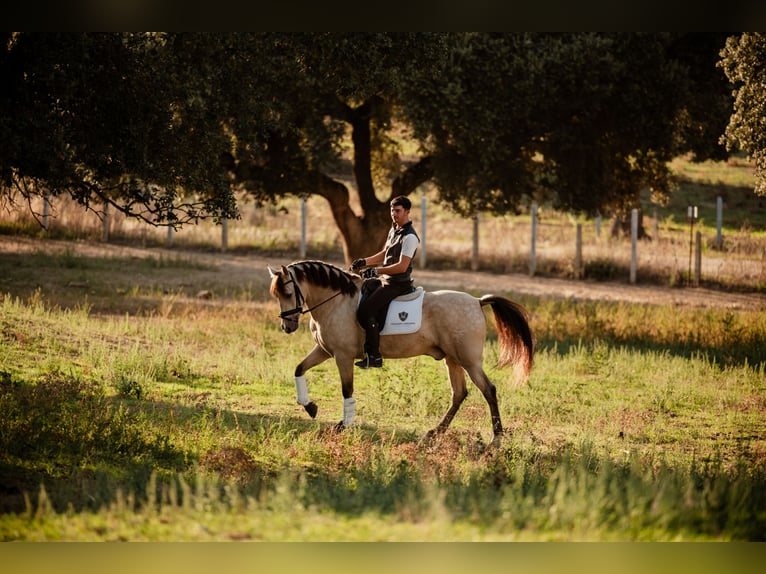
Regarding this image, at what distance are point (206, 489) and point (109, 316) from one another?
8.40m

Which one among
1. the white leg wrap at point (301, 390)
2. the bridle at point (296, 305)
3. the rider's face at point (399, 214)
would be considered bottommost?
the white leg wrap at point (301, 390)

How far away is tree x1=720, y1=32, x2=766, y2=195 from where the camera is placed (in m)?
11.9

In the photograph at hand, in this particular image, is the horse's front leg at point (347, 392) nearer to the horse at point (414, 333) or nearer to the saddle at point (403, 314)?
the horse at point (414, 333)

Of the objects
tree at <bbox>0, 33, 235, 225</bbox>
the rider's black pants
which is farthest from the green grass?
tree at <bbox>0, 33, 235, 225</bbox>

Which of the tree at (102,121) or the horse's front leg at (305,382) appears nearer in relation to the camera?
the tree at (102,121)

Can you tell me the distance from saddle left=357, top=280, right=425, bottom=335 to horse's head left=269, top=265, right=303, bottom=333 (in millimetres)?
759

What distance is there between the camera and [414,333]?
862cm

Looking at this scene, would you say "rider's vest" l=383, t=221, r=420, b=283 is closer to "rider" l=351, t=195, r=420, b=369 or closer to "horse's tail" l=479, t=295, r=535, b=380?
"rider" l=351, t=195, r=420, b=369

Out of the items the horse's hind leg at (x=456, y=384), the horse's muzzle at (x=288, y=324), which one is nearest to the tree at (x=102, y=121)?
the horse's muzzle at (x=288, y=324)

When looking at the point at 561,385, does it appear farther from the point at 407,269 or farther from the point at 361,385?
the point at 407,269

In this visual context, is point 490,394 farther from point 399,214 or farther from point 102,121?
point 102,121

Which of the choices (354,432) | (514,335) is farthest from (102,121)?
(514,335)

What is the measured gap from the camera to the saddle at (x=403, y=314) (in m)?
8.57
